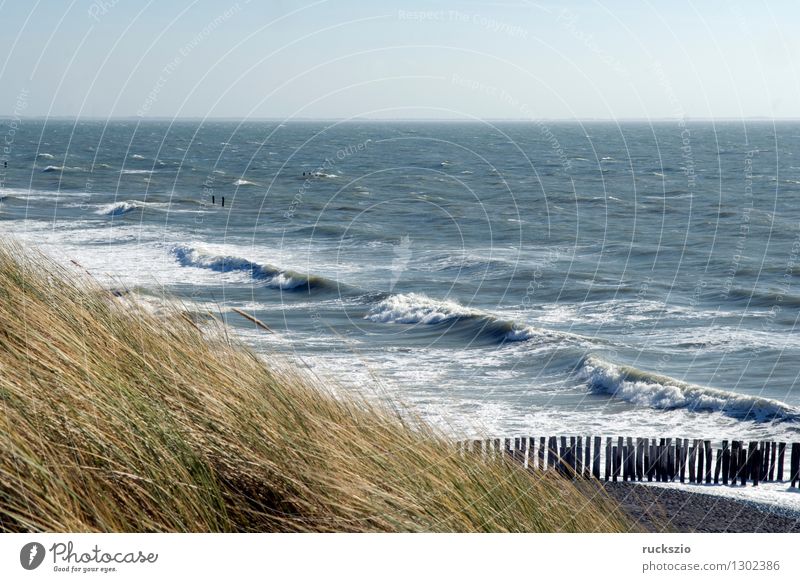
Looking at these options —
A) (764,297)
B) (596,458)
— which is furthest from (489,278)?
(596,458)

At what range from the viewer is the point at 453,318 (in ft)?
70.8

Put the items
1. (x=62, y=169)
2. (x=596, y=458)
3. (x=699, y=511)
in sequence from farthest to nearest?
(x=62, y=169)
(x=596, y=458)
(x=699, y=511)

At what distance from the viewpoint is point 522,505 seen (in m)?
3.81

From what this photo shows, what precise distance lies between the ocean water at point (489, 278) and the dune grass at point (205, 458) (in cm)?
128

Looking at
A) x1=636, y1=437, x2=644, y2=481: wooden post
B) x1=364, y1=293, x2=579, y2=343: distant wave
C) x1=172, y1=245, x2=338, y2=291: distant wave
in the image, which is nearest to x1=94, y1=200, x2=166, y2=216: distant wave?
x1=172, y1=245, x2=338, y2=291: distant wave

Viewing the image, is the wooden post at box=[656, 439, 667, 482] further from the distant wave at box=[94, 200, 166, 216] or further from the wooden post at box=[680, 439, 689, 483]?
the distant wave at box=[94, 200, 166, 216]

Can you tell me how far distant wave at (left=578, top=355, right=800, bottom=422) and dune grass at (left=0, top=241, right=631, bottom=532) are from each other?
453 inches

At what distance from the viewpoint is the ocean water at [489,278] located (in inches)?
575

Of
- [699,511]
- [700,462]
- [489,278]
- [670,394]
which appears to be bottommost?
[670,394]

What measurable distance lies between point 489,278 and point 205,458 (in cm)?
2507

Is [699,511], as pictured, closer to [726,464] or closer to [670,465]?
[670,465]

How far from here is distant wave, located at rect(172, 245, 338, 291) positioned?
25656 millimetres

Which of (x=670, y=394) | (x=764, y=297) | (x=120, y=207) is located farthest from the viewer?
(x=120, y=207)

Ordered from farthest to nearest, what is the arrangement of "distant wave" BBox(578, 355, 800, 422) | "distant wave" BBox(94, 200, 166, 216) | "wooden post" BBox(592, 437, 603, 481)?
"distant wave" BBox(94, 200, 166, 216)
"distant wave" BBox(578, 355, 800, 422)
"wooden post" BBox(592, 437, 603, 481)
